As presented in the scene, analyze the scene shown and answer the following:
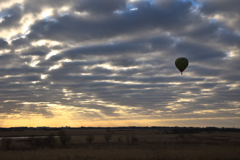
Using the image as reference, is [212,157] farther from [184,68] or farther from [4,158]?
[4,158]

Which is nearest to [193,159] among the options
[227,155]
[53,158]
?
[227,155]

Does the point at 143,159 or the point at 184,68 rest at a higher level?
the point at 184,68

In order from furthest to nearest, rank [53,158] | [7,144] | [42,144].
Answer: [42,144] < [7,144] < [53,158]

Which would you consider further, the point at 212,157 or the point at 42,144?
the point at 42,144

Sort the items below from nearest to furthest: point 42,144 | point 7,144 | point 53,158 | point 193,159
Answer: point 193,159 < point 53,158 < point 7,144 < point 42,144

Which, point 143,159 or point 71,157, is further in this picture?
point 71,157

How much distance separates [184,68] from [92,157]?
84.9 ft

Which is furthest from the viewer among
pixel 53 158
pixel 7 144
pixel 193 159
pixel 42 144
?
pixel 42 144

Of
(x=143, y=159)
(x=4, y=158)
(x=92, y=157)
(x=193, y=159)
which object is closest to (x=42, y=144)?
(x=4, y=158)

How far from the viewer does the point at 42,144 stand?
173ft

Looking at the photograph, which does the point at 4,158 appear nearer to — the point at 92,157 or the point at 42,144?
the point at 92,157

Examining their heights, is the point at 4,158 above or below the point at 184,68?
below

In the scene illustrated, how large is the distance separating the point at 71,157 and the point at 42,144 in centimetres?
2467

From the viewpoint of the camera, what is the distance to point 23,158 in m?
30.1
